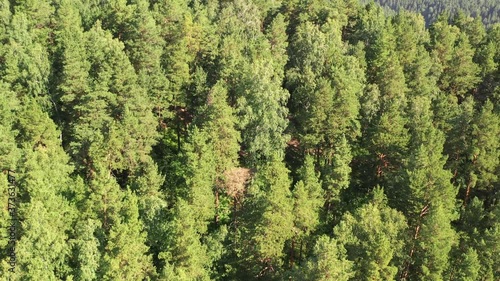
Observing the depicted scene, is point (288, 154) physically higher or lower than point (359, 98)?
lower

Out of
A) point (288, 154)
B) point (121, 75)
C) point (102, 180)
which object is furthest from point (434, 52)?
point (102, 180)

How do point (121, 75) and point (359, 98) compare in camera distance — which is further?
point (359, 98)

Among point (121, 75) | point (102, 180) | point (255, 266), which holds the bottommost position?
point (255, 266)

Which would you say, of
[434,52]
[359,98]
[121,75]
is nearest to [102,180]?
[121,75]

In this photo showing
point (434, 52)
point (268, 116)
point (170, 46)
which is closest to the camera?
point (268, 116)

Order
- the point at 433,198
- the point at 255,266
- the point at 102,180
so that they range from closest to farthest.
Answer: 1. the point at 102,180
2. the point at 255,266
3. the point at 433,198

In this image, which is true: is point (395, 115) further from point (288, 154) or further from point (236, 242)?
point (236, 242)
